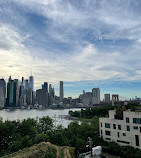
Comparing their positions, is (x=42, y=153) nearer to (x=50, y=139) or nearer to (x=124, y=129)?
(x=50, y=139)

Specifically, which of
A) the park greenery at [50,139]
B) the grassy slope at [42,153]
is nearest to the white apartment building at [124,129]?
the park greenery at [50,139]

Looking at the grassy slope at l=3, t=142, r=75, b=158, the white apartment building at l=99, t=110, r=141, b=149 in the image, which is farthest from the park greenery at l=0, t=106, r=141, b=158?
the grassy slope at l=3, t=142, r=75, b=158

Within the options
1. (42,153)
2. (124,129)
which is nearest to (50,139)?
(42,153)

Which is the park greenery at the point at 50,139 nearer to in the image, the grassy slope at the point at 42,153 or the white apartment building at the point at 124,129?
the white apartment building at the point at 124,129

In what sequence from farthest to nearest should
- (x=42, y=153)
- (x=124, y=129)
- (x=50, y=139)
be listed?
(x=50, y=139), (x=124, y=129), (x=42, y=153)

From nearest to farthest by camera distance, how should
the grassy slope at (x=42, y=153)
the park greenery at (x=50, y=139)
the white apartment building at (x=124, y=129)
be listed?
the grassy slope at (x=42, y=153) < the park greenery at (x=50, y=139) < the white apartment building at (x=124, y=129)

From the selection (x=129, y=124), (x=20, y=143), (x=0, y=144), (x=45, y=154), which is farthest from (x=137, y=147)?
(x=0, y=144)

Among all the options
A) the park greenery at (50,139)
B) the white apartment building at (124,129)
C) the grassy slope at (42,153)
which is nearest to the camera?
the grassy slope at (42,153)

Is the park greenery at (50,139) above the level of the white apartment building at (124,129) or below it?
below

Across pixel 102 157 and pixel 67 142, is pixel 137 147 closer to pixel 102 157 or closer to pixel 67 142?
pixel 102 157
